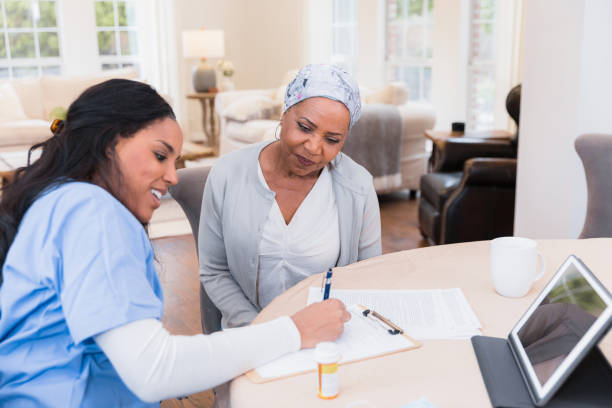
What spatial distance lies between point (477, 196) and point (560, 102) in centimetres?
99

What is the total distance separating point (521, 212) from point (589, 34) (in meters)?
0.81

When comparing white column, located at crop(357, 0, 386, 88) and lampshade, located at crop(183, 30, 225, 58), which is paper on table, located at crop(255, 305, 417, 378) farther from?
lampshade, located at crop(183, 30, 225, 58)

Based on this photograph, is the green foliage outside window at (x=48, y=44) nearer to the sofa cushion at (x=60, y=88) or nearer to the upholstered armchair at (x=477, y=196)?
the sofa cushion at (x=60, y=88)

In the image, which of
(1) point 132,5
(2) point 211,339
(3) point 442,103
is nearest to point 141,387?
(2) point 211,339

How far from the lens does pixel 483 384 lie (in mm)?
952

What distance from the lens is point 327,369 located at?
0.89 metres

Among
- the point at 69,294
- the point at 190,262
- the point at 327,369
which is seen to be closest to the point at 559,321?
the point at 327,369

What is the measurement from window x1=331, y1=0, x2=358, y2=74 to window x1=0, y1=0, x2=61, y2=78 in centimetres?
307

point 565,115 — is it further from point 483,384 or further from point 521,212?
point 483,384

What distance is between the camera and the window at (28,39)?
22.4ft

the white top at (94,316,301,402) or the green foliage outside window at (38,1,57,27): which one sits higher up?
the green foliage outside window at (38,1,57,27)

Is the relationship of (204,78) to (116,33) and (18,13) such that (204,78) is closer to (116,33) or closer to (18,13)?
(116,33)

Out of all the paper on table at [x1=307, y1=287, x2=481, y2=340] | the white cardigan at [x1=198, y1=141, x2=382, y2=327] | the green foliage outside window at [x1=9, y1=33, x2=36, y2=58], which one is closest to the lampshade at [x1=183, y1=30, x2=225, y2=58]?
the green foliage outside window at [x1=9, y1=33, x2=36, y2=58]

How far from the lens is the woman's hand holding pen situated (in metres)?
1.04
